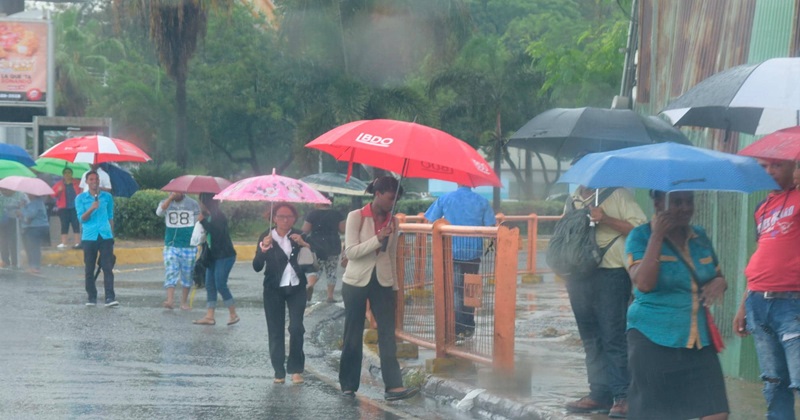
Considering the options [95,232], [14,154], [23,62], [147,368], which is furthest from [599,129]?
[23,62]

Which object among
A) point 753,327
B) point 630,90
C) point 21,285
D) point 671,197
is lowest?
point 21,285

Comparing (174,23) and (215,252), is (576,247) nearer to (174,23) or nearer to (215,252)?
(215,252)

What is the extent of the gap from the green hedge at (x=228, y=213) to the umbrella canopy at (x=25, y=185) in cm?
361

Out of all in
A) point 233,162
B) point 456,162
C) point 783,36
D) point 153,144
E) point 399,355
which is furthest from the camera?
point 233,162

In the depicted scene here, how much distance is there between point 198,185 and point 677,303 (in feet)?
27.2

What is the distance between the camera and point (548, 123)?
838cm

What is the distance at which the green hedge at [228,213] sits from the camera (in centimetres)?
2447

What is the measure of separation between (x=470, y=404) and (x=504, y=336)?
0.62 metres

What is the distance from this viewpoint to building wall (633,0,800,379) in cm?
920

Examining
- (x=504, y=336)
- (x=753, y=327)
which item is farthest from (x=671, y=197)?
(x=504, y=336)

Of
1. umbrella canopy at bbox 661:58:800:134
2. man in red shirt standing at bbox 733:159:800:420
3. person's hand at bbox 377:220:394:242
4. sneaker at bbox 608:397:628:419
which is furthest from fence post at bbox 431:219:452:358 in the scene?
man in red shirt standing at bbox 733:159:800:420

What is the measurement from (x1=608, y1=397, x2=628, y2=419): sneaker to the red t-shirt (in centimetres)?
164

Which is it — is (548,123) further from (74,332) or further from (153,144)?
(153,144)

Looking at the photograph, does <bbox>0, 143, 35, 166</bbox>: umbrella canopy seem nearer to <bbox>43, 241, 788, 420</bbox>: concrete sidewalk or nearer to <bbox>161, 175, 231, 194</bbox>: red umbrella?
<bbox>161, 175, 231, 194</bbox>: red umbrella
